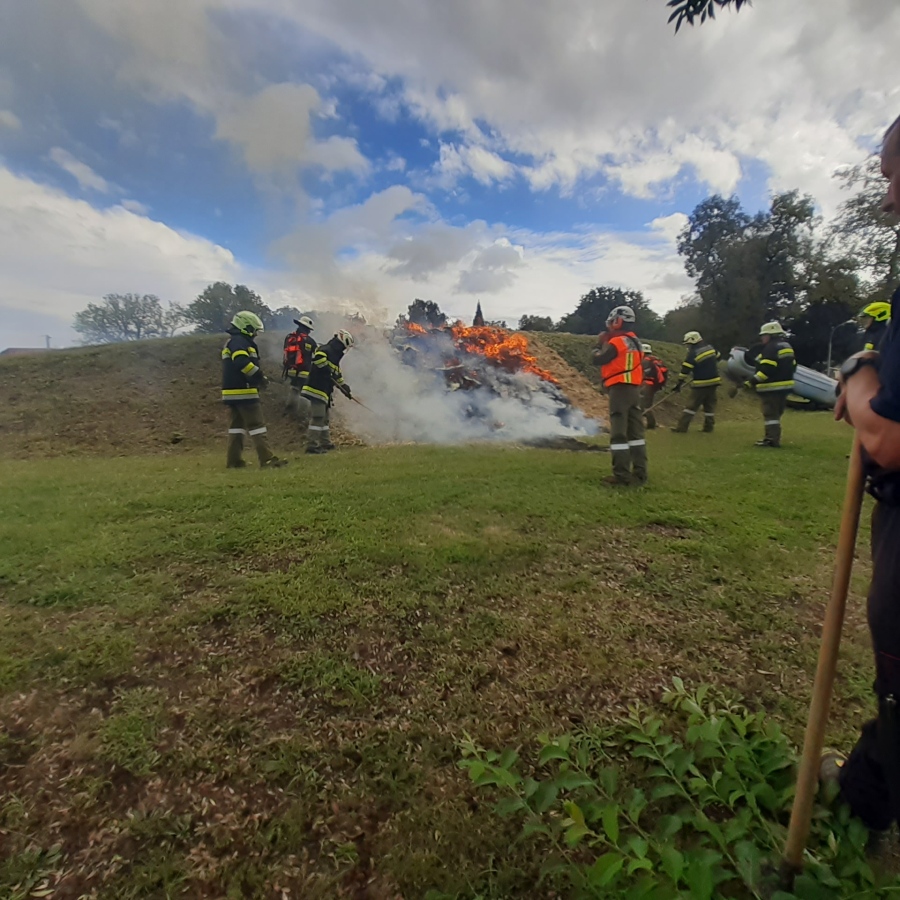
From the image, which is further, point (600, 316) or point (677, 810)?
point (600, 316)

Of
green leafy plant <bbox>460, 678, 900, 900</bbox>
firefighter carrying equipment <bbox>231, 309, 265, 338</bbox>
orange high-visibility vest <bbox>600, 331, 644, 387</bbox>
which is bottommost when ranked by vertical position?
green leafy plant <bbox>460, 678, 900, 900</bbox>

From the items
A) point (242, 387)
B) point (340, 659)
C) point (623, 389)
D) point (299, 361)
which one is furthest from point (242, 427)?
point (340, 659)

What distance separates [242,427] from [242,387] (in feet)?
2.21

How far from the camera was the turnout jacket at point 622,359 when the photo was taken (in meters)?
6.64

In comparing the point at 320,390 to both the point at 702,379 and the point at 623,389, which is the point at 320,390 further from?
the point at 702,379

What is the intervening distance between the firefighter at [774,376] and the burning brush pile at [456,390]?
4194 millimetres

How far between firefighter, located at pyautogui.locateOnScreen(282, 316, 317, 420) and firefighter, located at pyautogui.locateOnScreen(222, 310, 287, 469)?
10.6 feet

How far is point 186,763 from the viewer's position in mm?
2242

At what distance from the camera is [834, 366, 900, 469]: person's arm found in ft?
4.30

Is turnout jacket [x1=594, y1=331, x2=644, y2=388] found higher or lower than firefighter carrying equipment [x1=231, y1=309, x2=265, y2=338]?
lower

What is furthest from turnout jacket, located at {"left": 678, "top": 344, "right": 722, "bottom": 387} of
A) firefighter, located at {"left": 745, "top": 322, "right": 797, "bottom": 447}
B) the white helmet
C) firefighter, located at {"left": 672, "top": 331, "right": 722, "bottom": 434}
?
the white helmet

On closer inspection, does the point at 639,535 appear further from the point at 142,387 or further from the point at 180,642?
the point at 142,387

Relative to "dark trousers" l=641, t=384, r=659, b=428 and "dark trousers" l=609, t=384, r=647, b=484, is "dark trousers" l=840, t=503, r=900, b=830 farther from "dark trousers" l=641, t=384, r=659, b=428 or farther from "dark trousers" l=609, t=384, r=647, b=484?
"dark trousers" l=641, t=384, r=659, b=428

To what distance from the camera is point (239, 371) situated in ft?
27.3
